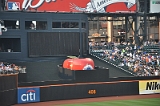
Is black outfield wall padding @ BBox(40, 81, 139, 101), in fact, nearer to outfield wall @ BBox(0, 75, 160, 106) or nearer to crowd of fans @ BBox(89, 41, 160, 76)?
outfield wall @ BBox(0, 75, 160, 106)

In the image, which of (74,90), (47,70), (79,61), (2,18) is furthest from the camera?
(2,18)

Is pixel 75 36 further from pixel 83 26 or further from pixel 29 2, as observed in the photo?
pixel 29 2

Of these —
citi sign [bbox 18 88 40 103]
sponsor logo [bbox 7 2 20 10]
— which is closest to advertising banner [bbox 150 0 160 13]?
sponsor logo [bbox 7 2 20 10]

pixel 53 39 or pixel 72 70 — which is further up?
pixel 53 39

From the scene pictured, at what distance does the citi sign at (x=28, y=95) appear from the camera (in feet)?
77.0

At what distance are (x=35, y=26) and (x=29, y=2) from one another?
9.21ft

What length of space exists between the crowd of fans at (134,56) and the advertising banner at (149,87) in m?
1.28

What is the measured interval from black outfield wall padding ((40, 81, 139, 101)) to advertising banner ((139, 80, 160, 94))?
1.63 feet

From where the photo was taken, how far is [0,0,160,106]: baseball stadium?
80.1 ft

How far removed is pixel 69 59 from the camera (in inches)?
1169

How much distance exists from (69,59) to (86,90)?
14.9 ft

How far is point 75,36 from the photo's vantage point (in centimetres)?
3475

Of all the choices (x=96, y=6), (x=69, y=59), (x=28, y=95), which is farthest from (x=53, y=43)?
(x=28, y=95)

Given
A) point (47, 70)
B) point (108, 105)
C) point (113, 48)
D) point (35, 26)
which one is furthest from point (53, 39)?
point (108, 105)
